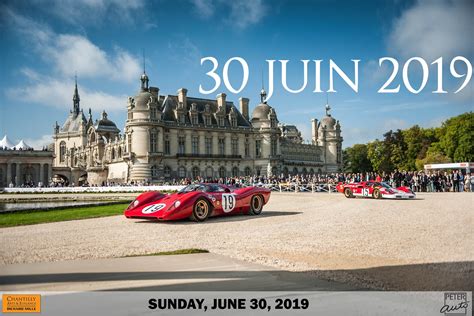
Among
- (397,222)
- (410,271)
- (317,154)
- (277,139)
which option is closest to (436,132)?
(317,154)

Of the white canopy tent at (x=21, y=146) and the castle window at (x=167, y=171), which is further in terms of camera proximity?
the white canopy tent at (x=21, y=146)

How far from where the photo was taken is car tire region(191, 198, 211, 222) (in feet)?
46.5

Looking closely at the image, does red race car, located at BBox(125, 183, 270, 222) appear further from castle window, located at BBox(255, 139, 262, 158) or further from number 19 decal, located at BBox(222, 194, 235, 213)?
castle window, located at BBox(255, 139, 262, 158)

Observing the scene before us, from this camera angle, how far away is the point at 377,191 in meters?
25.2

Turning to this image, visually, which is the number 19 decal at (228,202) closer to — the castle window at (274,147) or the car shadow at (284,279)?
the car shadow at (284,279)

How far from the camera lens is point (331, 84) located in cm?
1066

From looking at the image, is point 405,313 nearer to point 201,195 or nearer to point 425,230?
point 425,230

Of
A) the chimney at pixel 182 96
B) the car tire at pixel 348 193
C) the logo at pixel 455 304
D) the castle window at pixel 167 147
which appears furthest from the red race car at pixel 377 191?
the chimney at pixel 182 96

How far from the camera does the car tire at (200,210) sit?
14.2m

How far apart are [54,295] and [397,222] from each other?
10677 mm

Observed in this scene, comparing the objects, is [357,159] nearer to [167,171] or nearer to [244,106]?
[244,106]

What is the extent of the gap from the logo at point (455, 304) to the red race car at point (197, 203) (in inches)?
379

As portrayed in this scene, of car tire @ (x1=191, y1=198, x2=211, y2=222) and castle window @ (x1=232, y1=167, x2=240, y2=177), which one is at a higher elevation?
castle window @ (x1=232, y1=167, x2=240, y2=177)

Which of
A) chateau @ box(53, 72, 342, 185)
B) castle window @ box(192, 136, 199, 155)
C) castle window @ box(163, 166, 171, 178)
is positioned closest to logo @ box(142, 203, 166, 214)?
chateau @ box(53, 72, 342, 185)
